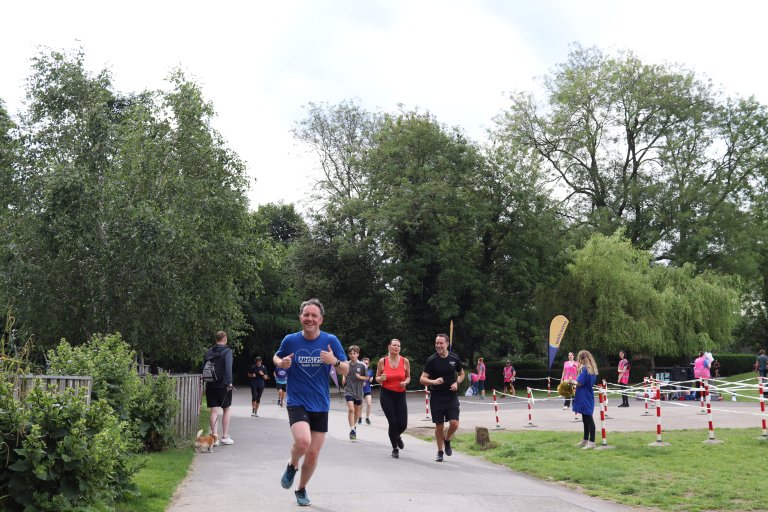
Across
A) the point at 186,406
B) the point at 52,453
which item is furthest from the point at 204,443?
the point at 52,453

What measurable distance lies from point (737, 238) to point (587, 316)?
1176 cm

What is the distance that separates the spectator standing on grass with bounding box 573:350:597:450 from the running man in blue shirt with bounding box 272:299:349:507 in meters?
7.11

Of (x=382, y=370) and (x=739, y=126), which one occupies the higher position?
(x=739, y=126)

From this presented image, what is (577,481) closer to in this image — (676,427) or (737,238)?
(676,427)

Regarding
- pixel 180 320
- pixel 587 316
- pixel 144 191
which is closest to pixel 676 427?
pixel 180 320

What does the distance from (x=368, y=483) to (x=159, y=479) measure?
2376mm

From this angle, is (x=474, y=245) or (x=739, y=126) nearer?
(x=474, y=245)

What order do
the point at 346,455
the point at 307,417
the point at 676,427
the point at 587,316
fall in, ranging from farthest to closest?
the point at 587,316
the point at 676,427
the point at 346,455
the point at 307,417

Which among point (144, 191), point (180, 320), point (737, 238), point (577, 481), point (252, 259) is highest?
point (737, 238)

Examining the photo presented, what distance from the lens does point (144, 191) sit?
1981 cm

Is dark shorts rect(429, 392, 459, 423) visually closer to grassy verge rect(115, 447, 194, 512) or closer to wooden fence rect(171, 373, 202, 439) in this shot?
grassy verge rect(115, 447, 194, 512)

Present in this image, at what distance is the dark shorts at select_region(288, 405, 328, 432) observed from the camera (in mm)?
8266

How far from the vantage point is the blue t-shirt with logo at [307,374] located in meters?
8.30

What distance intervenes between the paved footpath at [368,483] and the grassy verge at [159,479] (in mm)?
145
